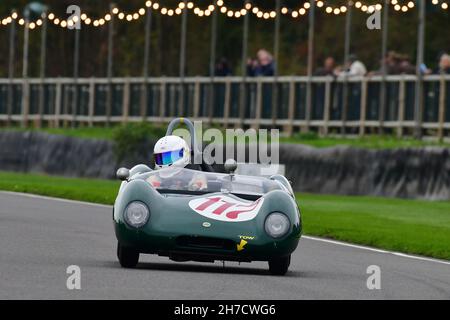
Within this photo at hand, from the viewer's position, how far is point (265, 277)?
45.2 feet

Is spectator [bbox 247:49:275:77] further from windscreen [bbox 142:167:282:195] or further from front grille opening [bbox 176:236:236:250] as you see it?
front grille opening [bbox 176:236:236:250]

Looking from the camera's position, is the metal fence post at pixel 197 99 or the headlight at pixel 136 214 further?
the metal fence post at pixel 197 99

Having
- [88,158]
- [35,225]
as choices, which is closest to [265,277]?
[35,225]

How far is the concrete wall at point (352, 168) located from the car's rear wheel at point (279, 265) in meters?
12.5

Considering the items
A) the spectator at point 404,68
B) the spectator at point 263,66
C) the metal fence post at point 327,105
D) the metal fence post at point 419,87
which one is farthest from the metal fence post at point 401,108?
the spectator at point 263,66

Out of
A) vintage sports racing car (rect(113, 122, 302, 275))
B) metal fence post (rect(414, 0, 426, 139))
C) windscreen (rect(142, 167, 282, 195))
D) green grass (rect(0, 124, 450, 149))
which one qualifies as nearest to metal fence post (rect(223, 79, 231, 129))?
green grass (rect(0, 124, 450, 149))

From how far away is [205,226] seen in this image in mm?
13797

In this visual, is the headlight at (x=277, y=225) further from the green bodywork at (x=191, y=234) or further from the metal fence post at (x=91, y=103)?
the metal fence post at (x=91, y=103)

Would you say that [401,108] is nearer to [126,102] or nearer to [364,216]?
[364,216]

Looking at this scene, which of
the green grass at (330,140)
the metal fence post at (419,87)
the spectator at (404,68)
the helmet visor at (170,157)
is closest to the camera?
the helmet visor at (170,157)

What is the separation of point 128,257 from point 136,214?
1.20 feet

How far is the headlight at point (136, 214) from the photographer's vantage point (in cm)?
1385

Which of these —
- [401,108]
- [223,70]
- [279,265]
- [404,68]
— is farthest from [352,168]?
[279,265]
